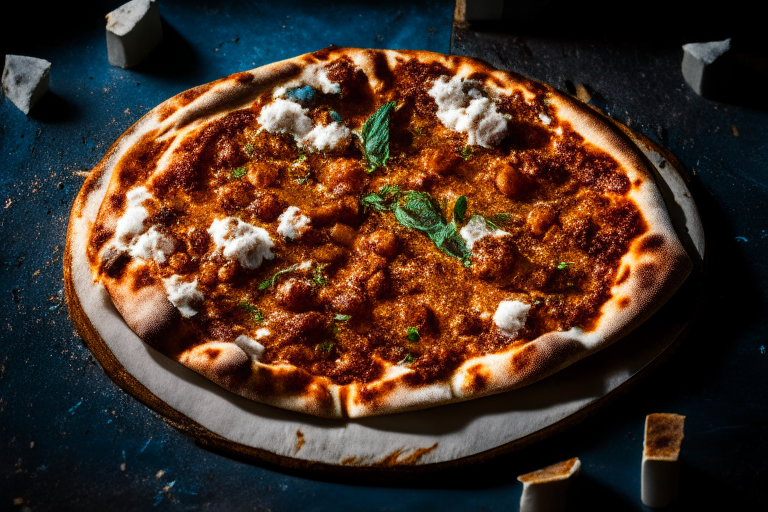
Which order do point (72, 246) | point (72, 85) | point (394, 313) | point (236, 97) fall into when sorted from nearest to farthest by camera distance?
1. point (394, 313)
2. point (72, 246)
3. point (236, 97)
4. point (72, 85)

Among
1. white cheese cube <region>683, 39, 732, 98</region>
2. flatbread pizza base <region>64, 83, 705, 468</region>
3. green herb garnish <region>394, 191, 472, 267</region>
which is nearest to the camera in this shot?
flatbread pizza base <region>64, 83, 705, 468</region>

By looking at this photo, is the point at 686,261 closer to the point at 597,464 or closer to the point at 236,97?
the point at 597,464

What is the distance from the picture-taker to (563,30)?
241 inches

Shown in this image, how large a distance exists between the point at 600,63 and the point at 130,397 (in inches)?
147

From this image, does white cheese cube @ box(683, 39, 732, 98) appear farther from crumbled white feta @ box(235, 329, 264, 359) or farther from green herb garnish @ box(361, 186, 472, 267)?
crumbled white feta @ box(235, 329, 264, 359)

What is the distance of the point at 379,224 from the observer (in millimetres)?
4848

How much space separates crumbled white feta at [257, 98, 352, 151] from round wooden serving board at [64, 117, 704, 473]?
4.61 feet

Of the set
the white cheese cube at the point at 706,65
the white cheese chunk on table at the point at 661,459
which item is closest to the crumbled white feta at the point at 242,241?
the white cheese chunk on table at the point at 661,459

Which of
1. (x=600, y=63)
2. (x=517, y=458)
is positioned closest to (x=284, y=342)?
(x=517, y=458)

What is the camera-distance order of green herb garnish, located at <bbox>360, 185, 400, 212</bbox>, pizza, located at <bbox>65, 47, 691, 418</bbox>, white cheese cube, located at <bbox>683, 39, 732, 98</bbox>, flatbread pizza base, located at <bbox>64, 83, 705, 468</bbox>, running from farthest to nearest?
white cheese cube, located at <bbox>683, 39, 732, 98</bbox> < green herb garnish, located at <bbox>360, 185, 400, 212</bbox> < pizza, located at <bbox>65, 47, 691, 418</bbox> < flatbread pizza base, located at <bbox>64, 83, 705, 468</bbox>

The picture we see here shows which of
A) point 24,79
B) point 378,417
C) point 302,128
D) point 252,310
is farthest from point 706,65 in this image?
point 24,79

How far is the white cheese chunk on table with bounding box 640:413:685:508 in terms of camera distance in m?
4.02

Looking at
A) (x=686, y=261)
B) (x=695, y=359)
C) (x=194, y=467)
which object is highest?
(x=686, y=261)

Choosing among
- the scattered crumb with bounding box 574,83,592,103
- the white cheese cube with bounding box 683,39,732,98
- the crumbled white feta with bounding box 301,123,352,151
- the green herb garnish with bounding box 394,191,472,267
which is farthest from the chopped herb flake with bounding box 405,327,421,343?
the white cheese cube with bounding box 683,39,732,98
